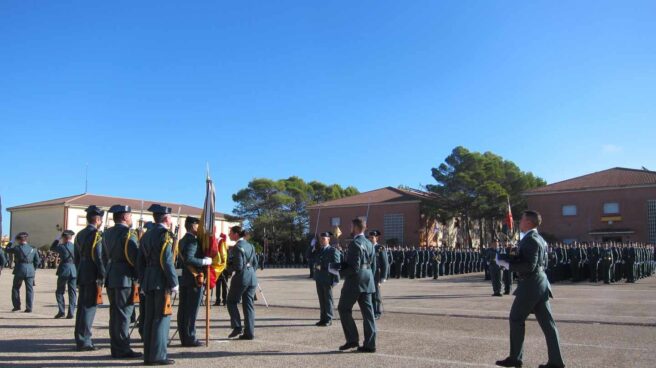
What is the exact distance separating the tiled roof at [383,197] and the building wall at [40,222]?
27629 millimetres

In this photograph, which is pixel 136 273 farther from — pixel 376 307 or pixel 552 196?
pixel 552 196

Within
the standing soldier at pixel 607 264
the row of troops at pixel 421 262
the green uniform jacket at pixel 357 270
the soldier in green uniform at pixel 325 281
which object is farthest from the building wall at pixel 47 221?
the green uniform jacket at pixel 357 270

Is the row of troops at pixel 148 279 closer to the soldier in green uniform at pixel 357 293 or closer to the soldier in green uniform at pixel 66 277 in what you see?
the soldier in green uniform at pixel 357 293

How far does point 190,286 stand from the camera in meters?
8.52

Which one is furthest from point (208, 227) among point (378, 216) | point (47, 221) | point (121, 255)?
point (47, 221)

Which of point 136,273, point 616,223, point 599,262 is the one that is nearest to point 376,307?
point 136,273

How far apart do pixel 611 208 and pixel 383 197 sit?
21207 millimetres

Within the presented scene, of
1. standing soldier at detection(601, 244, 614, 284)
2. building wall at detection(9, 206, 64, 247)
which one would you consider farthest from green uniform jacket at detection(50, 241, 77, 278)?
building wall at detection(9, 206, 64, 247)

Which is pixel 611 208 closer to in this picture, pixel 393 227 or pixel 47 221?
pixel 393 227

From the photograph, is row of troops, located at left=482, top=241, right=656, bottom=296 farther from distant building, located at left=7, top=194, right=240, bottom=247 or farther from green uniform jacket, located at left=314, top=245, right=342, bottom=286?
distant building, located at left=7, top=194, right=240, bottom=247

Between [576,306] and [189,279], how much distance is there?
32.9 feet

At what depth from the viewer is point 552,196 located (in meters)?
47.3

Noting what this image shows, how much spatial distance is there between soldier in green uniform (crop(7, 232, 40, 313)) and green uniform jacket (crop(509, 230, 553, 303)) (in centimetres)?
1104

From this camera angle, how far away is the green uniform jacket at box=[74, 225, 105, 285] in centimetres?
841
